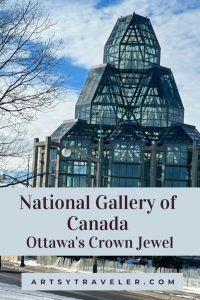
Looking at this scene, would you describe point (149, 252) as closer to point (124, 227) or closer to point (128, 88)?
point (124, 227)

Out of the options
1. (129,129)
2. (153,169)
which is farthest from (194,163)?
(129,129)

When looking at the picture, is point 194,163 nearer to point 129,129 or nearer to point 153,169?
point 153,169

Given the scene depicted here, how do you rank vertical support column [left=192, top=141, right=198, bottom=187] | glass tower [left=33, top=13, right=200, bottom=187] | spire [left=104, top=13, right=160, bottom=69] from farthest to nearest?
spire [left=104, top=13, right=160, bottom=69] < glass tower [left=33, top=13, right=200, bottom=187] < vertical support column [left=192, top=141, right=198, bottom=187]

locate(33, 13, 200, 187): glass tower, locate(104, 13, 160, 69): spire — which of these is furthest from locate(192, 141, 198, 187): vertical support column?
locate(104, 13, 160, 69): spire

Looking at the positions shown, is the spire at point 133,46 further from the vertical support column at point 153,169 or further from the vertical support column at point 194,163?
the vertical support column at point 194,163

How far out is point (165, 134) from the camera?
63.7 m

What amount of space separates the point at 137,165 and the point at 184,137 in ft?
19.4

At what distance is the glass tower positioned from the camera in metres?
61.3

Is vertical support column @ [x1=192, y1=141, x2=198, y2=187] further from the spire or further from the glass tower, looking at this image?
the spire

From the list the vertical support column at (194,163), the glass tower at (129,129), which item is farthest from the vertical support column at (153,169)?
the vertical support column at (194,163)

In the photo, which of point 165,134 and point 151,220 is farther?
point 165,134

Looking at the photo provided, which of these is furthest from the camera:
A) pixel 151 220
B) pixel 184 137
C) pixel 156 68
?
pixel 156 68

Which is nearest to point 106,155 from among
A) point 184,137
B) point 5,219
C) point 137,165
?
point 137,165

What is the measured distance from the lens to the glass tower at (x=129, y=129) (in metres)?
61.3
